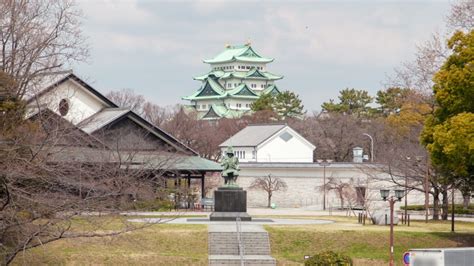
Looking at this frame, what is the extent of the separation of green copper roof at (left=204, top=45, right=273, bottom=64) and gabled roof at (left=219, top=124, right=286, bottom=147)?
47.8m

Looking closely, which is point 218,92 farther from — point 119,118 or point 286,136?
point 119,118

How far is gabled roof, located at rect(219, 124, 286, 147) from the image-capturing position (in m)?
77.6

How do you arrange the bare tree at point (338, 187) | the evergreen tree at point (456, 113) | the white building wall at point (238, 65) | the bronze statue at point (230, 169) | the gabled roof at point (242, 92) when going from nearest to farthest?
1. the evergreen tree at point (456, 113)
2. the bronze statue at point (230, 169)
3. the bare tree at point (338, 187)
4. the gabled roof at point (242, 92)
5. the white building wall at point (238, 65)

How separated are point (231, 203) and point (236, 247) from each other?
7.02m

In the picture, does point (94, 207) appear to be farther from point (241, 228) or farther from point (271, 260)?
point (241, 228)

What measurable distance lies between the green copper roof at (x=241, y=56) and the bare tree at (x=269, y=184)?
63.2 m

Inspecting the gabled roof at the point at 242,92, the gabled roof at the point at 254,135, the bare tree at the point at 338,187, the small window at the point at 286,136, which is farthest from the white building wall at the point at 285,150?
the gabled roof at the point at 242,92

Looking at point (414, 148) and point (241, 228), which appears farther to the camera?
point (414, 148)

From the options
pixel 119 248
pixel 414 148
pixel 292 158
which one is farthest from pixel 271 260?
pixel 292 158

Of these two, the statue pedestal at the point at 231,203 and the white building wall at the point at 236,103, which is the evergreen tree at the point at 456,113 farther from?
the white building wall at the point at 236,103

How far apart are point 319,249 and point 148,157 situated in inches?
583

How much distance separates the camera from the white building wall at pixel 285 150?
78.2 m

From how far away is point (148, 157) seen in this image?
45750 millimetres

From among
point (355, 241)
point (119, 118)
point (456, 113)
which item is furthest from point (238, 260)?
point (119, 118)
